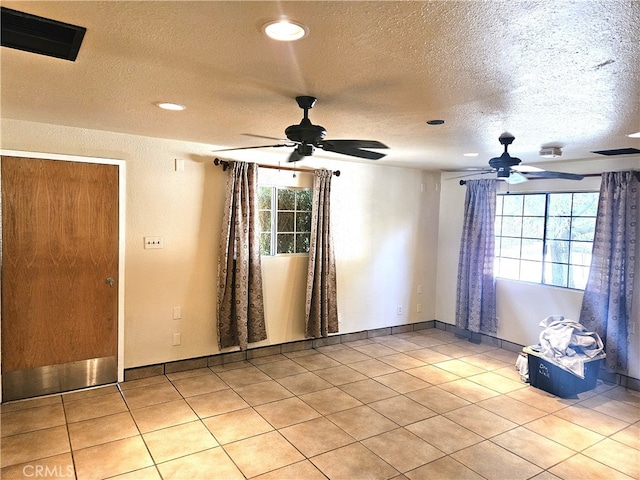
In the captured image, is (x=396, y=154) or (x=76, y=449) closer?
(x=76, y=449)

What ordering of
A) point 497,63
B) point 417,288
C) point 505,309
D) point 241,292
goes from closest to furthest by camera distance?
point 497,63 → point 241,292 → point 505,309 → point 417,288

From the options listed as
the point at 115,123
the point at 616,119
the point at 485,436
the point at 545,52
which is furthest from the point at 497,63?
the point at 115,123

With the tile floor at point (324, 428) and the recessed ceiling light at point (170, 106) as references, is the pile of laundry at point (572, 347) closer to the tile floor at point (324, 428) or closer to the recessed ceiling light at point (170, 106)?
the tile floor at point (324, 428)

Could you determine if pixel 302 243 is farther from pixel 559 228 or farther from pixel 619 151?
pixel 619 151

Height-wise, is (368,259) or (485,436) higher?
(368,259)

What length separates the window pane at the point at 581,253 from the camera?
15.4 ft

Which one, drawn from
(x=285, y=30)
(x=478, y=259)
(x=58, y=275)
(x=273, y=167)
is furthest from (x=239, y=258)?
(x=478, y=259)

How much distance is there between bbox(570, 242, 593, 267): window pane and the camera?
4.68 m

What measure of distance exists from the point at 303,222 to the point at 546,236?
2.94m

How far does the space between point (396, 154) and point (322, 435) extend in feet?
9.67

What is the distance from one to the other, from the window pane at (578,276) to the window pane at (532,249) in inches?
15.8

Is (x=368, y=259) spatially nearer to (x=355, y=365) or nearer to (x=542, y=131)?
(x=355, y=365)

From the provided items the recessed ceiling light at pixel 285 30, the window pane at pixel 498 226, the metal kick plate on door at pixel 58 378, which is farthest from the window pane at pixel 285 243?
the recessed ceiling light at pixel 285 30

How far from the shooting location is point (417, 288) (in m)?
6.20
